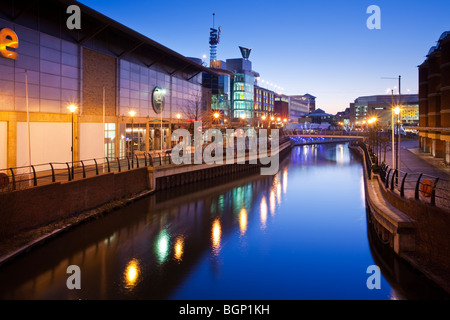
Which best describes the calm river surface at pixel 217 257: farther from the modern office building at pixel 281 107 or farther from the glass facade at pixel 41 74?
the modern office building at pixel 281 107

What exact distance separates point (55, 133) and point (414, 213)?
25073mm

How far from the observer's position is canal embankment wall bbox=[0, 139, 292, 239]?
61.1 ft

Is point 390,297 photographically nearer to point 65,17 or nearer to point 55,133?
point 55,133

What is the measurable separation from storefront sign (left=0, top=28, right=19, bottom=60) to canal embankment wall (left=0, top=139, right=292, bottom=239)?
9.48 m

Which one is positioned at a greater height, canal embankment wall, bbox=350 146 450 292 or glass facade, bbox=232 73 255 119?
glass facade, bbox=232 73 255 119

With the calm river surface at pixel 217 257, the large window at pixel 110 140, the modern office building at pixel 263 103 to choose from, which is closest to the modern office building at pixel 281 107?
the modern office building at pixel 263 103

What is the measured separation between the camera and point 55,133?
29.8 metres

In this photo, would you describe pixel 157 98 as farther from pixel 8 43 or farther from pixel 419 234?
pixel 419 234

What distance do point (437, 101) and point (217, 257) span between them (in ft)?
Result: 123

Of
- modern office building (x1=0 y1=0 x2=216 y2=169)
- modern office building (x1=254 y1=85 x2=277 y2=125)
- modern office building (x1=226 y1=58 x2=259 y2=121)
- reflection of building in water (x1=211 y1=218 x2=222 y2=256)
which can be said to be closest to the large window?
modern office building (x1=0 y1=0 x2=216 y2=169)

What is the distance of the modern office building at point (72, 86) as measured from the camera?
2580 centimetres

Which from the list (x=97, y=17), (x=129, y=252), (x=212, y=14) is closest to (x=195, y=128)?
→ (x=97, y=17)

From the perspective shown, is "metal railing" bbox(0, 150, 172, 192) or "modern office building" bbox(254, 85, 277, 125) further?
"modern office building" bbox(254, 85, 277, 125)

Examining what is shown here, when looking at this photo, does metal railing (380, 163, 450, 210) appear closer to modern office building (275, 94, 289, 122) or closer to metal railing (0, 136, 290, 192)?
metal railing (0, 136, 290, 192)
